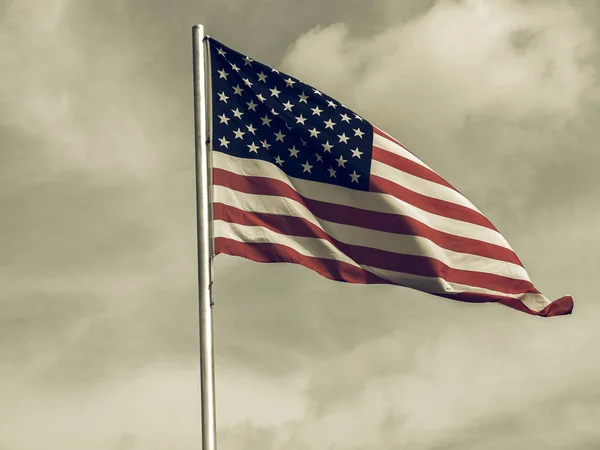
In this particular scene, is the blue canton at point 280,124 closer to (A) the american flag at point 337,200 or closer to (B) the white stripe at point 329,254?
(A) the american flag at point 337,200

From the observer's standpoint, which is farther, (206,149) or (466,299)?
(466,299)

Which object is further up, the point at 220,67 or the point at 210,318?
the point at 220,67

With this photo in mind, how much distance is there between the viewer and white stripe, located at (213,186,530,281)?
72.4 ft

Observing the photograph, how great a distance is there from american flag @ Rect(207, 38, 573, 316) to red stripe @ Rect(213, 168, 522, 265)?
0.07 feet

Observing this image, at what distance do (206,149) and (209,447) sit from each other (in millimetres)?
5775

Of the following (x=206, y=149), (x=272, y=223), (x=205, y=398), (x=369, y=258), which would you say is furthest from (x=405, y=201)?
(x=205, y=398)

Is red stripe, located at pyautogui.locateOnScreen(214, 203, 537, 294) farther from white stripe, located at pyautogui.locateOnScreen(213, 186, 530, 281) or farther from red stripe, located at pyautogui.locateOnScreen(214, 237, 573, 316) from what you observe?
red stripe, located at pyautogui.locateOnScreen(214, 237, 573, 316)

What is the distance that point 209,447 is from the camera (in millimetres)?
19094

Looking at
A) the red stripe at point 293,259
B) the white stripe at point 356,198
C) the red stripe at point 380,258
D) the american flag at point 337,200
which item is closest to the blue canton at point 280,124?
the american flag at point 337,200

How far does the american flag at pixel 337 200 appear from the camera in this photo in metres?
22.2

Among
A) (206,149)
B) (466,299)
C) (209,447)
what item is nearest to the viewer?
(209,447)

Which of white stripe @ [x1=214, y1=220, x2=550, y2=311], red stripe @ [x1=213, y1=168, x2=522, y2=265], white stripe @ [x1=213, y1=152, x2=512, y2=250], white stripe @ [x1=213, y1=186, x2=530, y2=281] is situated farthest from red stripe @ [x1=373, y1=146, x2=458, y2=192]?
white stripe @ [x1=214, y1=220, x2=550, y2=311]

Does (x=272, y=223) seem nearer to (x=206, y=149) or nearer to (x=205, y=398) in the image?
(x=206, y=149)

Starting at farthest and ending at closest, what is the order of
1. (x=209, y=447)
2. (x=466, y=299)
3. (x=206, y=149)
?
1. (x=466, y=299)
2. (x=206, y=149)
3. (x=209, y=447)
